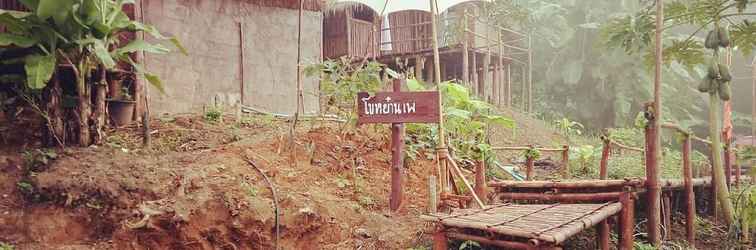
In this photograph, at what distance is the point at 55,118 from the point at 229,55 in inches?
127

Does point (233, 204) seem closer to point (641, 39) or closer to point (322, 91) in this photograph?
point (322, 91)

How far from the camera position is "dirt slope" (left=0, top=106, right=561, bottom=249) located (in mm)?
4000

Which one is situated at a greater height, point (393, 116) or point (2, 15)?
point (2, 15)

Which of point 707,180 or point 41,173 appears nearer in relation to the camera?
point 41,173

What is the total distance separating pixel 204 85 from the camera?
24.1 ft

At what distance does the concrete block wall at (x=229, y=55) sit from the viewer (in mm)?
6977

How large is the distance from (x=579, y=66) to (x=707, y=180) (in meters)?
11.2

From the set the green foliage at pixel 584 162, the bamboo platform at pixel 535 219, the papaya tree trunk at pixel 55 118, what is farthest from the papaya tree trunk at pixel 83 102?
the green foliage at pixel 584 162

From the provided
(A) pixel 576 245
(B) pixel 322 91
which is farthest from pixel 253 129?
(A) pixel 576 245

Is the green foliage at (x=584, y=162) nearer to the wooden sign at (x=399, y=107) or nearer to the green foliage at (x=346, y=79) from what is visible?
the green foliage at (x=346, y=79)

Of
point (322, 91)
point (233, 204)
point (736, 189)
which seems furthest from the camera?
point (736, 189)

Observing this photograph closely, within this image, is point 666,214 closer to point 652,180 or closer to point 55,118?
point 652,180

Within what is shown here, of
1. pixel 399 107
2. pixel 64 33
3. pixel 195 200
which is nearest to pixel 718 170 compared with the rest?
pixel 399 107

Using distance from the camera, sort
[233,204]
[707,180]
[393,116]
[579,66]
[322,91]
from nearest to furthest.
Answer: [233,204]
[393,116]
[322,91]
[707,180]
[579,66]
